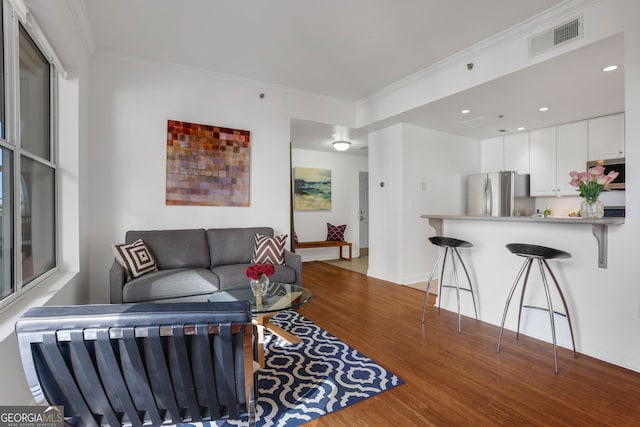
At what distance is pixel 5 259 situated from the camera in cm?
177

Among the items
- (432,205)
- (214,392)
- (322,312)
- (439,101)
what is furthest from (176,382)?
(432,205)

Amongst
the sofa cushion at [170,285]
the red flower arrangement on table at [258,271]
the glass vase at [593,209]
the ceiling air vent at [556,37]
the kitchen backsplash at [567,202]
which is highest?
the ceiling air vent at [556,37]

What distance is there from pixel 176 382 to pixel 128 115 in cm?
342

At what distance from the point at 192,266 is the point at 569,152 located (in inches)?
218

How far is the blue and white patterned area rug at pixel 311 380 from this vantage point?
1.77 meters

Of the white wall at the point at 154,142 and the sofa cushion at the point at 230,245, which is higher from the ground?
the white wall at the point at 154,142

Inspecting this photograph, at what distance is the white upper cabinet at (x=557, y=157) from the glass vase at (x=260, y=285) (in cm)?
479

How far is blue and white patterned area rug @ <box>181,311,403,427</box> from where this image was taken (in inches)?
69.8

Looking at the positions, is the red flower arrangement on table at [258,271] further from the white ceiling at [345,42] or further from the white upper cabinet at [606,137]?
the white upper cabinet at [606,137]

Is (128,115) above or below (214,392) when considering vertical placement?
above

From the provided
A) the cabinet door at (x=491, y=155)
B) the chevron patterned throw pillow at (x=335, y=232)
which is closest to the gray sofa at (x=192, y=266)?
the chevron patterned throw pillow at (x=335, y=232)

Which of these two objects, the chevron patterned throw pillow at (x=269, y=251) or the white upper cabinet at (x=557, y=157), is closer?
the chevron patterned throw pillow at (x=269, y=251)

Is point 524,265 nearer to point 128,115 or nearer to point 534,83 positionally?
point 534,83

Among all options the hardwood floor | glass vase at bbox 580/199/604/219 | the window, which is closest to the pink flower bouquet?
glass vase at bbox 580/199/604/219
